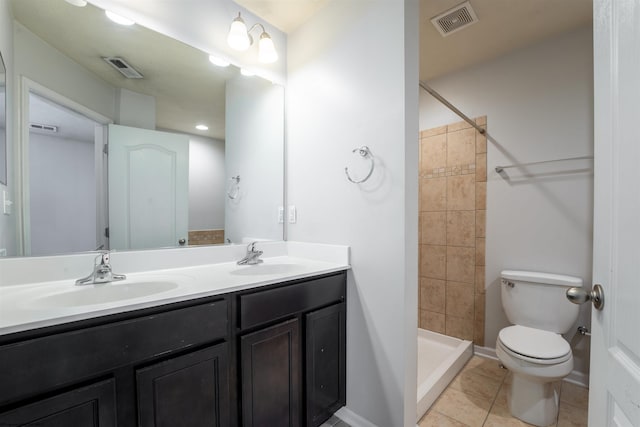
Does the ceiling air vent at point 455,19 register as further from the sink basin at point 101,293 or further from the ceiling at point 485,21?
the sink basin at point 101,293

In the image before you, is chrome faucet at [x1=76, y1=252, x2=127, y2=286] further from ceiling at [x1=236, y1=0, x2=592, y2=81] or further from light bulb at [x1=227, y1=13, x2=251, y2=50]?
ceiling at [x1=236, y1=0, x2=592, y2=81]

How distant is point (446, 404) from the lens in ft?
5.65

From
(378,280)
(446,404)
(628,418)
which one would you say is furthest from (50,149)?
(446,404)

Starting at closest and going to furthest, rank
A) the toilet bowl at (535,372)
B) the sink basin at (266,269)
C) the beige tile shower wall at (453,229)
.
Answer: the toilet bowl at (535,372), the sink basin at (266,269), the beige tile shower wall at (453,229)

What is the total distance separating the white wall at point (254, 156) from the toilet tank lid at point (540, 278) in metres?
1.71

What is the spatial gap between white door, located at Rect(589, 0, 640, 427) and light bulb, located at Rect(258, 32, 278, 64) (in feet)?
4.95

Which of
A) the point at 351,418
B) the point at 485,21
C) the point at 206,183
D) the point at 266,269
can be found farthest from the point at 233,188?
the point at 485,21

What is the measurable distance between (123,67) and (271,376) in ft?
5.41

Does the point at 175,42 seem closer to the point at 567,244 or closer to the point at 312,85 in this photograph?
the point at 312,85

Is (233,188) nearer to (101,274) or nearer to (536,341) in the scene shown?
(101,274)

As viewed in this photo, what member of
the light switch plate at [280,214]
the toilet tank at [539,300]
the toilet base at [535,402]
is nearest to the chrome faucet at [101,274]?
the light switch plate at [280,214]

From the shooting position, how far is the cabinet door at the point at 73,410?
0.72 metres

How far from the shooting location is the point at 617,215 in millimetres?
616

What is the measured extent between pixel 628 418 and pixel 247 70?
2.14 m
